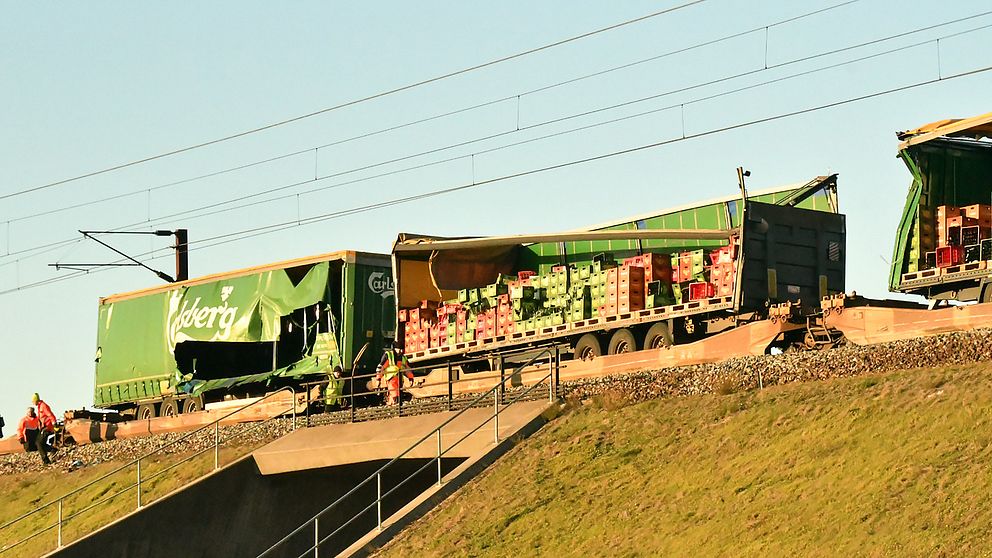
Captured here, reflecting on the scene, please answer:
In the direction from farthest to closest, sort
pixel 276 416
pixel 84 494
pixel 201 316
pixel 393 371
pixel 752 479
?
pixel 201 316 < pixel 276 416 < pixel 84 494 < pixel 393 371 < pixel 752 479

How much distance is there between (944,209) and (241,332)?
1616 cm

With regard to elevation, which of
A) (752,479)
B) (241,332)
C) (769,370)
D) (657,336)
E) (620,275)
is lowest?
(752,479)

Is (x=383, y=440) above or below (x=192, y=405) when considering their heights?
above

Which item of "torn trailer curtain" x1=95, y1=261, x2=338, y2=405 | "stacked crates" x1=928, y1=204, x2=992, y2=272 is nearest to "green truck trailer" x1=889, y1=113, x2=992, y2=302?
"stacked crates" x1=928, y1=204, x2=992, y2=272

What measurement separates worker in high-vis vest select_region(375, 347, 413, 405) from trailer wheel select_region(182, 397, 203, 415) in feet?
16.9

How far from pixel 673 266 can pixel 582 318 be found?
1.94 metres

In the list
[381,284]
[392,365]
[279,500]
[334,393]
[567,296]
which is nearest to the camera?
[279,500]

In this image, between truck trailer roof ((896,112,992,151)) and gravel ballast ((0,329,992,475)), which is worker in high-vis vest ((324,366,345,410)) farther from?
truck trailer roof ((896,112,992,151))

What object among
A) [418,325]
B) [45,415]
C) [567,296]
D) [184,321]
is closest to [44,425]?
[45,415]

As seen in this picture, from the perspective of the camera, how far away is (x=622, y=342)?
27297mm

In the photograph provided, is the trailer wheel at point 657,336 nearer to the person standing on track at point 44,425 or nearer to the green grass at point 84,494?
the green grass at point 84,494

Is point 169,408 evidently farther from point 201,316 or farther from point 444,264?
point 444,264

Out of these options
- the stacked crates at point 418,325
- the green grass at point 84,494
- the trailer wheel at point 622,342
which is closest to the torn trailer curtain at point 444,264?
the stacked crates at point 418,325

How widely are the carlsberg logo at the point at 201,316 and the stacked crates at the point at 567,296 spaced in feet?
18.3
